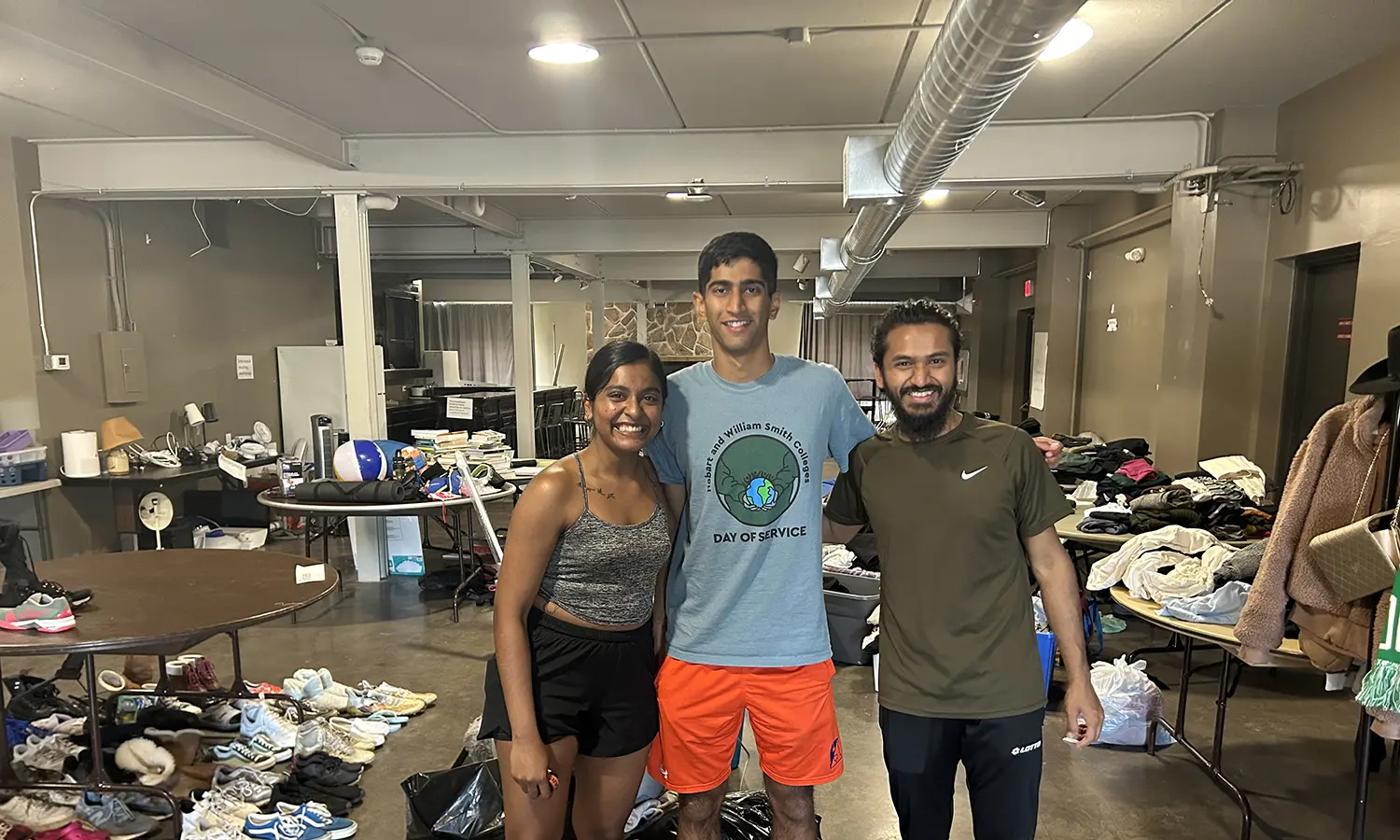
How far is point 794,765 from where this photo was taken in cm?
168

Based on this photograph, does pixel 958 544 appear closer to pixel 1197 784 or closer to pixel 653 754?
pixel 653 754

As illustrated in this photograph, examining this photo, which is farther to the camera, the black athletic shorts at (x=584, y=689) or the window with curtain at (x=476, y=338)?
the window with curtain at (x=476, y=338)

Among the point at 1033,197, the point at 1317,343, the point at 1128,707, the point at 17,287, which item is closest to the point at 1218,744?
the point at 1128,707

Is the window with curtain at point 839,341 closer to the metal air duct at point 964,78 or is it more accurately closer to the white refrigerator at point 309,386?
the white refrigerator at point 309,386

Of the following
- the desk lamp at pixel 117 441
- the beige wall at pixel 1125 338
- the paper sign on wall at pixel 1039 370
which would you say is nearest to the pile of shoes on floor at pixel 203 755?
the desk lamp at pixel 117 441

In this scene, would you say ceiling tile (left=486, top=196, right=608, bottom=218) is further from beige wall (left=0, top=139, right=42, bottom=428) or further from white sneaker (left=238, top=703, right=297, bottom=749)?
white sneaker (left=238, top=703, right=297, bottom=749)

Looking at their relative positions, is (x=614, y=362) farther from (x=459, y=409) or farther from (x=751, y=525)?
(x=459, y=409)

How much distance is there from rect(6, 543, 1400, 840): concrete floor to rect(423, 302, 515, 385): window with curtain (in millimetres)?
9578

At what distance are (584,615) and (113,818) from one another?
195 cm

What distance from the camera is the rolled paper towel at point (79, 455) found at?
16.3 feet

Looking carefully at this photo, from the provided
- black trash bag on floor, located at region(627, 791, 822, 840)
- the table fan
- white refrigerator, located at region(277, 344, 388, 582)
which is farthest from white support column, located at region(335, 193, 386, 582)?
black trash bag on floor, located at region(627, 791, 822, 840)

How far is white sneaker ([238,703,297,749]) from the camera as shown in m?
2.89

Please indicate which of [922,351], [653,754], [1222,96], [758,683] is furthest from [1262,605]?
[1222,96]

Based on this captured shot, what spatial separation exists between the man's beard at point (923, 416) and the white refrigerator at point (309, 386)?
5951mm
